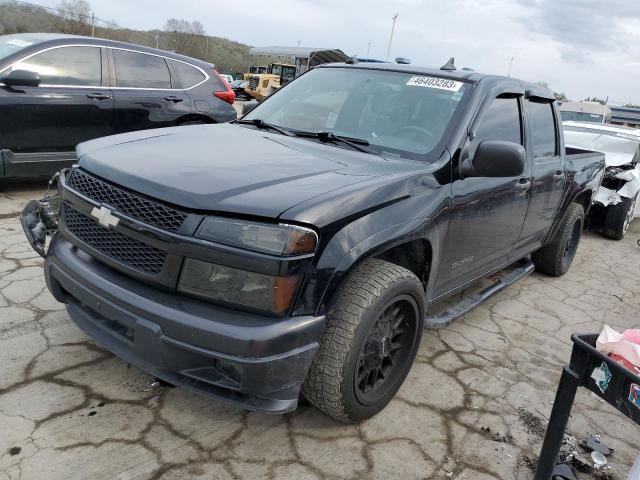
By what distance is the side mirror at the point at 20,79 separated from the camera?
487 cm

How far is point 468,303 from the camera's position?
11.1ft

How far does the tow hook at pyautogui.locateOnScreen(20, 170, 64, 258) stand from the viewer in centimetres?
287

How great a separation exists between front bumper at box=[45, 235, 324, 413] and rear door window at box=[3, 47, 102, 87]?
399 cm

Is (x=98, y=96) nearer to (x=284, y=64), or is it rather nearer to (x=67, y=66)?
(x=67, y=66)

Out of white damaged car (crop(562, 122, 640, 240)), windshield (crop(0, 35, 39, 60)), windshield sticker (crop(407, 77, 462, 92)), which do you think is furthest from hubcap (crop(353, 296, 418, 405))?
white damaged car (crop(562, 122, 640, 240))

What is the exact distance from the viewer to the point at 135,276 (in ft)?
6.91

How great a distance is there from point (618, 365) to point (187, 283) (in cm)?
157

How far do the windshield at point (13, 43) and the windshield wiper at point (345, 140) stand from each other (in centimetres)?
381

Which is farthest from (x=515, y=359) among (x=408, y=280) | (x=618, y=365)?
(x=618, y=365)

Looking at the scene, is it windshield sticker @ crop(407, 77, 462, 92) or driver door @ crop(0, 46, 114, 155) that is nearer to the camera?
windshield sticker @ crop(407, 77, 462, 92)

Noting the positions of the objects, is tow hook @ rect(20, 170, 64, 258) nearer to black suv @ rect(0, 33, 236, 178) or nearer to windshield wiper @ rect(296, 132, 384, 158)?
windshield wiper @ rect(296, 132, 384, 158)

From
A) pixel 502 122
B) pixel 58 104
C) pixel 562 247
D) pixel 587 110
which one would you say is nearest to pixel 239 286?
pixel 502 122

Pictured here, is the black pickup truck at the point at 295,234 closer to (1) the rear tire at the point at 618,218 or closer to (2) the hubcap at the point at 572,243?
(2) the hubcap at the point at 572,243

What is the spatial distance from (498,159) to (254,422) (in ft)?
5.94
